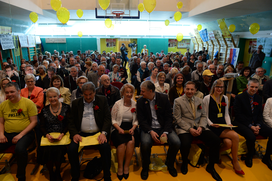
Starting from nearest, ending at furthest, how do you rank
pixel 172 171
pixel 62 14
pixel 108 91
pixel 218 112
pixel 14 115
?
pixel 14 115 < pixel 172 171 < pixel 218 112 < pixel 108 91 < pixel 62 14

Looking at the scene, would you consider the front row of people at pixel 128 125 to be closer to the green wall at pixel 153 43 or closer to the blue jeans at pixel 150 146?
the blue jeans at pixel 150 146

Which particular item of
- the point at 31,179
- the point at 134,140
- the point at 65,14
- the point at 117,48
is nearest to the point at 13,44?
the point at 65,14

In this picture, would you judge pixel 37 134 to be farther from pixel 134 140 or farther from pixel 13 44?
pixel 13 44

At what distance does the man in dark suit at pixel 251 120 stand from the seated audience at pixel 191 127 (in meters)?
0.64

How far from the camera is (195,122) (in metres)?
2.71

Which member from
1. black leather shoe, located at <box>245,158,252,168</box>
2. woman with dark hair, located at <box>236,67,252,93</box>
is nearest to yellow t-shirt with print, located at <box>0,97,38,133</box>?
black leather shoe, located at <box>245,158,252,168</box>

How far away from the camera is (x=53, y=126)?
2.48 metres

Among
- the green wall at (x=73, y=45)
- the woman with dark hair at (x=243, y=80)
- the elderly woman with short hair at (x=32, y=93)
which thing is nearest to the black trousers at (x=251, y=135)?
the woman with dark hair at (x=243, y=80)

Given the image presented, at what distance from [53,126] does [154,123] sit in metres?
1.51

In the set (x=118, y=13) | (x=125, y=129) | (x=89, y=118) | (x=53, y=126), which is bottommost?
(x=125, y=129)

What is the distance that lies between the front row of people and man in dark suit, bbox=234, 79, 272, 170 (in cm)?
1

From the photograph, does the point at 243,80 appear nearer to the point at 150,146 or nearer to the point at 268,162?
the point at 268,162

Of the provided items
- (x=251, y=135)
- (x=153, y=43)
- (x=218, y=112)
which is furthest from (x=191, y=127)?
(x=153, y=43)

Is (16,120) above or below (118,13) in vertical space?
below
